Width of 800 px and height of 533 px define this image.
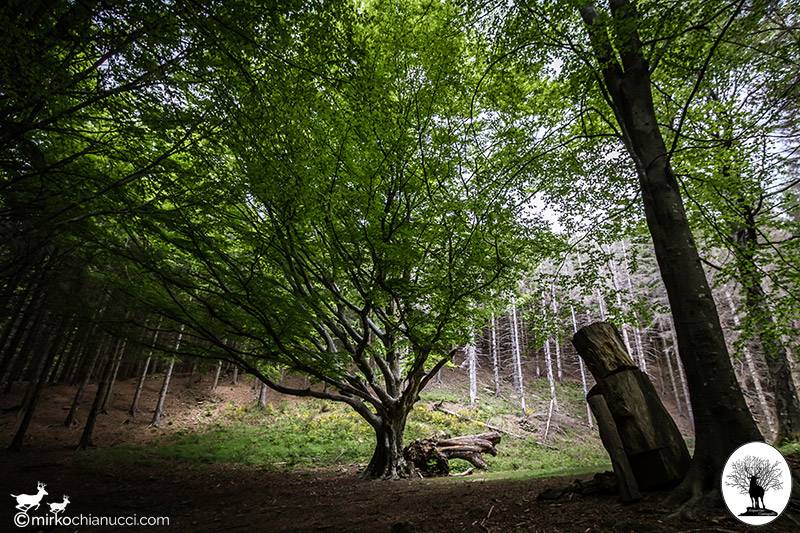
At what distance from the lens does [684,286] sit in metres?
3.69

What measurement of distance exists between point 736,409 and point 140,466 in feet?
50.8

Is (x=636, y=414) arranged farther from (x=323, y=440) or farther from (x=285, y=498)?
(x=323, y=440)

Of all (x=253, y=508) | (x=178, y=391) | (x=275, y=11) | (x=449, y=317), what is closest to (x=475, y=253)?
(x=449, y=317)

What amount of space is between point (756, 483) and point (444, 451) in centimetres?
1047

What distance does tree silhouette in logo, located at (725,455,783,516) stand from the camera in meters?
2.65

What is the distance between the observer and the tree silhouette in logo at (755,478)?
2.65 metres

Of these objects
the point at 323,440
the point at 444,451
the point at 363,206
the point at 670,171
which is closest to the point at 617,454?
the point at 670,171

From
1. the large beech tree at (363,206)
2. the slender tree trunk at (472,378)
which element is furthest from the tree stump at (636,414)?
the slender tree trunk at (472,378)

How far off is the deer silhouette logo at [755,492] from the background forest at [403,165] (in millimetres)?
284

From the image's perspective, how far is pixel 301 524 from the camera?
13.8ft

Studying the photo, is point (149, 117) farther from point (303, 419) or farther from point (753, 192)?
point (303, 419)

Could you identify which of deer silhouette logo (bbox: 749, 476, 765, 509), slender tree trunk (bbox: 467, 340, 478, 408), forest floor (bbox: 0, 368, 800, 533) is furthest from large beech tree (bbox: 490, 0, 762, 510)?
slender tree trunk (bbox: 467, 340, 478, 408)

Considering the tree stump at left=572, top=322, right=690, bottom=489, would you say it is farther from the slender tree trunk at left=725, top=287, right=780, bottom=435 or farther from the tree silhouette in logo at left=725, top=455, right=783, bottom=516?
the slender tree trunk at left=725, top=287, right=780, bottom=435

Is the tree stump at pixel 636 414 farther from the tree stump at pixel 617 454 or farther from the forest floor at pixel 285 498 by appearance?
the forest floor at pixel 285 498
